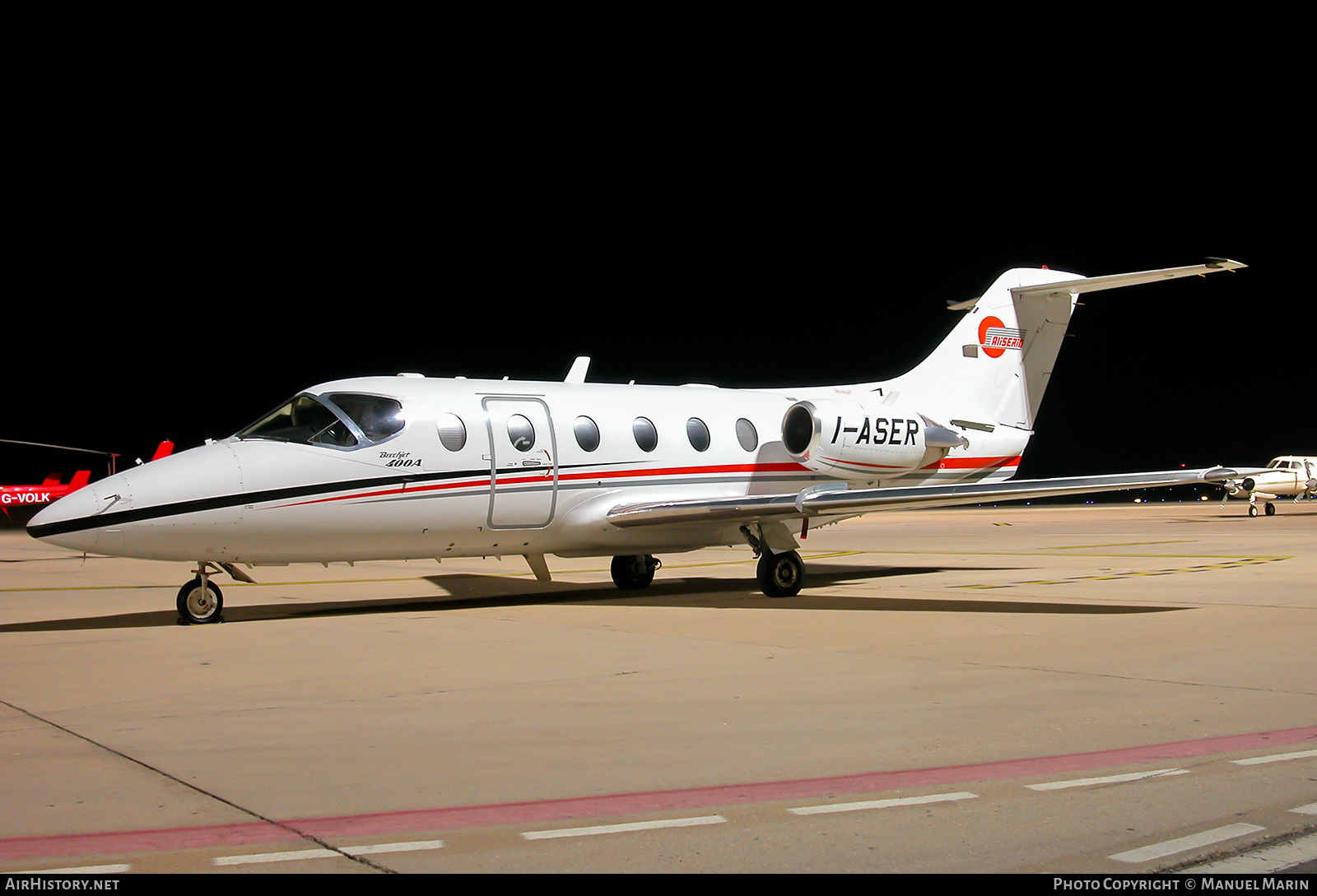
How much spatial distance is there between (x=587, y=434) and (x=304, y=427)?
3.46m

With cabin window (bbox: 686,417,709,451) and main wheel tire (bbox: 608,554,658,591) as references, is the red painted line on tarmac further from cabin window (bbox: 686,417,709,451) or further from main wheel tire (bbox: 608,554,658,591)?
main wheel tire (bbox: 608,554,658,591)

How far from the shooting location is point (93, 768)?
5.34 meters

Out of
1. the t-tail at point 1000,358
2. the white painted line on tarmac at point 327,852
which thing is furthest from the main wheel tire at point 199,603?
the t-tail at point 1000,358

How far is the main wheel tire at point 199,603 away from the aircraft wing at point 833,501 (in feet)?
14.8

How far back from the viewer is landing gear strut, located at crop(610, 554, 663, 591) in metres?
15.6

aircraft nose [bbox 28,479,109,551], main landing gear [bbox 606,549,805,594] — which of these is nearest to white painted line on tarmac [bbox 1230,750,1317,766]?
main landing gear [bbox 606,549,805,594]

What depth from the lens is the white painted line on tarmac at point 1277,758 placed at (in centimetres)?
527

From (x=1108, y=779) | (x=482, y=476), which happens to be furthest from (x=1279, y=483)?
(x=1108, y=779)

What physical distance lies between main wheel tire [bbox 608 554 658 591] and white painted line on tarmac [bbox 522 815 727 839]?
11078 millimetres

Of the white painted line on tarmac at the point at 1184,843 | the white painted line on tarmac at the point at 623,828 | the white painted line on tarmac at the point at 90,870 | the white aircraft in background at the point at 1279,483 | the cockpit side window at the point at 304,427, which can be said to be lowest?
the white aircraft in background at the point at 1279,483

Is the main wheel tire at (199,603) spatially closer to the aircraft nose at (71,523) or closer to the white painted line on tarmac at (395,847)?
the aircraft nose at (71,523)

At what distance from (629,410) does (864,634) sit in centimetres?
539

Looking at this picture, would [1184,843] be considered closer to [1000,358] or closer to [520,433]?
[520,433]

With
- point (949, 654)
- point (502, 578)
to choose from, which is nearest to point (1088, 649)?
point (949, 654)
